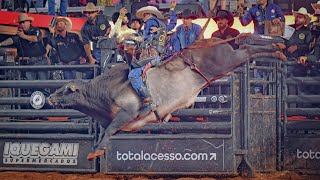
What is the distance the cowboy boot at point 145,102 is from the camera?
7859 millimetres

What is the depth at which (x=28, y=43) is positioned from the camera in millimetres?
8773

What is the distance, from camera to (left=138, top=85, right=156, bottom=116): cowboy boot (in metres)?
7.86

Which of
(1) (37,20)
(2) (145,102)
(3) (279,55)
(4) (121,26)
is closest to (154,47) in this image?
(4) (121,26)

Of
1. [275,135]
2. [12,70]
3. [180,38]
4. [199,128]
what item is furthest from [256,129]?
[12,70]

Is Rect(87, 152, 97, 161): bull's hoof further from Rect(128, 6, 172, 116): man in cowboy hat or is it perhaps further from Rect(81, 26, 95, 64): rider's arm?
Rect(81, 26, 95, 64): rider's arm

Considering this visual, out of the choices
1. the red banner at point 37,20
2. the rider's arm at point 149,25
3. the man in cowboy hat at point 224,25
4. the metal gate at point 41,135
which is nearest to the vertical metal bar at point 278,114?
the man in cowboy hat at point 224,25

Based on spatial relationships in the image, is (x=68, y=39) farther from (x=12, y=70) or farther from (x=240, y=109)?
(x=240, y=109)

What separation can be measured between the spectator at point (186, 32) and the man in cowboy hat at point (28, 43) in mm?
2197

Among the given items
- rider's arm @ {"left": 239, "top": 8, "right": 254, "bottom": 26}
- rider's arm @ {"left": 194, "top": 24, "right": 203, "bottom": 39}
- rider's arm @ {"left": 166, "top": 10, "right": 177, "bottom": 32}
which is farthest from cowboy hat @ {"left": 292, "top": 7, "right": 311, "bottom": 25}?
rider's arm @ {"left": 166, "top": 10, "right": 177, "bottom": 32}

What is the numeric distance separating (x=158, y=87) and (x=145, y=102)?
319 millimetres

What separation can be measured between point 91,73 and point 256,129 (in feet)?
8.89

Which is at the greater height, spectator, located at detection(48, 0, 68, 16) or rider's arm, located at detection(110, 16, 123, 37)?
spectator, located at detection(48, 0, 68, 16)

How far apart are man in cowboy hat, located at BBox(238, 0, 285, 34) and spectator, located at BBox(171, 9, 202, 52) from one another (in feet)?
2.54

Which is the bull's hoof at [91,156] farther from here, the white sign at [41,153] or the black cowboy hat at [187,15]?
the black cowboy hat at [187,15]
